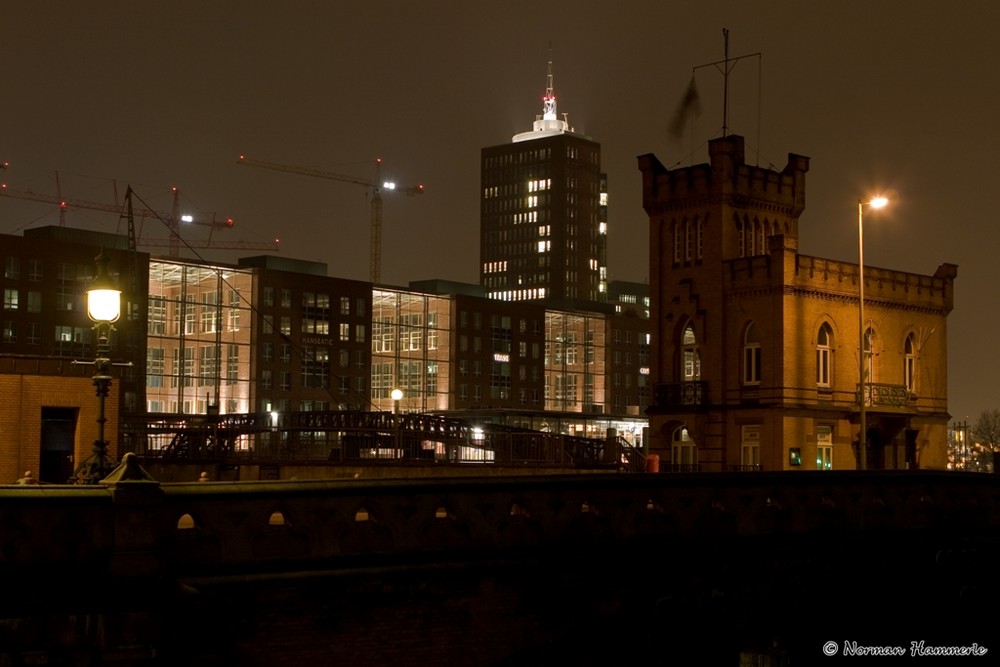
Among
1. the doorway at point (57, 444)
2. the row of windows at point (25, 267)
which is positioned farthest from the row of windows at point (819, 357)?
the row of windows at point (25, 267)

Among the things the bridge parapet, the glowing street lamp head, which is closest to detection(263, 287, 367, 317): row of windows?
the bridge parapet

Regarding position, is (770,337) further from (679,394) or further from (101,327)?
(101,327)

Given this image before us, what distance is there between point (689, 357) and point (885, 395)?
803cm

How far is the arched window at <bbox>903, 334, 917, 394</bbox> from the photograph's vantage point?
54750 mm

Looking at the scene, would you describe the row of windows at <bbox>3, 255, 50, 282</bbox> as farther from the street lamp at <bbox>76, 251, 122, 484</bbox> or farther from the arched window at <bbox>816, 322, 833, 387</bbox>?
the street lamp at <bbox>76, 251, 122, 484</bbox>

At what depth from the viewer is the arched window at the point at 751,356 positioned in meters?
50.9

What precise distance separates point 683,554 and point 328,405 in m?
123

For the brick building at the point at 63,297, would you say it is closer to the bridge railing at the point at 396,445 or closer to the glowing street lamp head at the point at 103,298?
the bridge railing at the point at 396,445

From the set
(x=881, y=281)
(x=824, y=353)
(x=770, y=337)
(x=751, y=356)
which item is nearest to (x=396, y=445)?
(x=751, y=356)

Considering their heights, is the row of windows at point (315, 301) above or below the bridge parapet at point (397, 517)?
above

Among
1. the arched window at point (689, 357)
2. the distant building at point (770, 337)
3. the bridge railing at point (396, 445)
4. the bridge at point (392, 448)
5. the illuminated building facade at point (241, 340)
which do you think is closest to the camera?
the bridge at point (392, 448)

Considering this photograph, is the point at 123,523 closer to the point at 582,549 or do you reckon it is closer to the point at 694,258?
the point at 582,549

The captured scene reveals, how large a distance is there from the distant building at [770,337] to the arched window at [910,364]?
0.24 feet

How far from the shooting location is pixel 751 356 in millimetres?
51281
